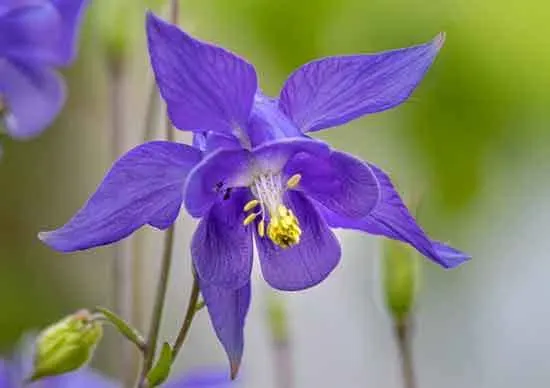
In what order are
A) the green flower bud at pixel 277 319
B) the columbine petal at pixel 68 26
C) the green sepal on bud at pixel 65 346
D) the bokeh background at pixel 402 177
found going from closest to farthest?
the green sepal on bud at pixel 65 346 → the columbine petal at pixel 68 26 → the green flower bud at pixel 277 319 → the bokeh background at pixel 402 177

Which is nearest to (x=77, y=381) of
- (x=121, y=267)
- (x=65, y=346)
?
(x=121, y=267)

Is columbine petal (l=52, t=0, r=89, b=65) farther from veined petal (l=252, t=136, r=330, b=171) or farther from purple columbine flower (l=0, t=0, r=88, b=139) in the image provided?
veined petal (l=252, t=136, r=330, b=171)

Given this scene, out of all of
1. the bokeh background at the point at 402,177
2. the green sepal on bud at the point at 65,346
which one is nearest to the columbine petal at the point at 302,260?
the green sepal on bud at the point at 65,346

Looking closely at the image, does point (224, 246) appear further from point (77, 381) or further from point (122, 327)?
point (77, 381)

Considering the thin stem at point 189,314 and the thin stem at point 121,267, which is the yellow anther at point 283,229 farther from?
the thin stem at point 121,267

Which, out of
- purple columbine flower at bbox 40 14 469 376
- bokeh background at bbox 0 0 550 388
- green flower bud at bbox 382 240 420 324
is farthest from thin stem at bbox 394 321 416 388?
bokeh background at bbox 0 0 550 388

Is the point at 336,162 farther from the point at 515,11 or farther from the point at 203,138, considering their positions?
the point at 515,11

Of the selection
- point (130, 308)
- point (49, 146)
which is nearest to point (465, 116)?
point (49, 146)
